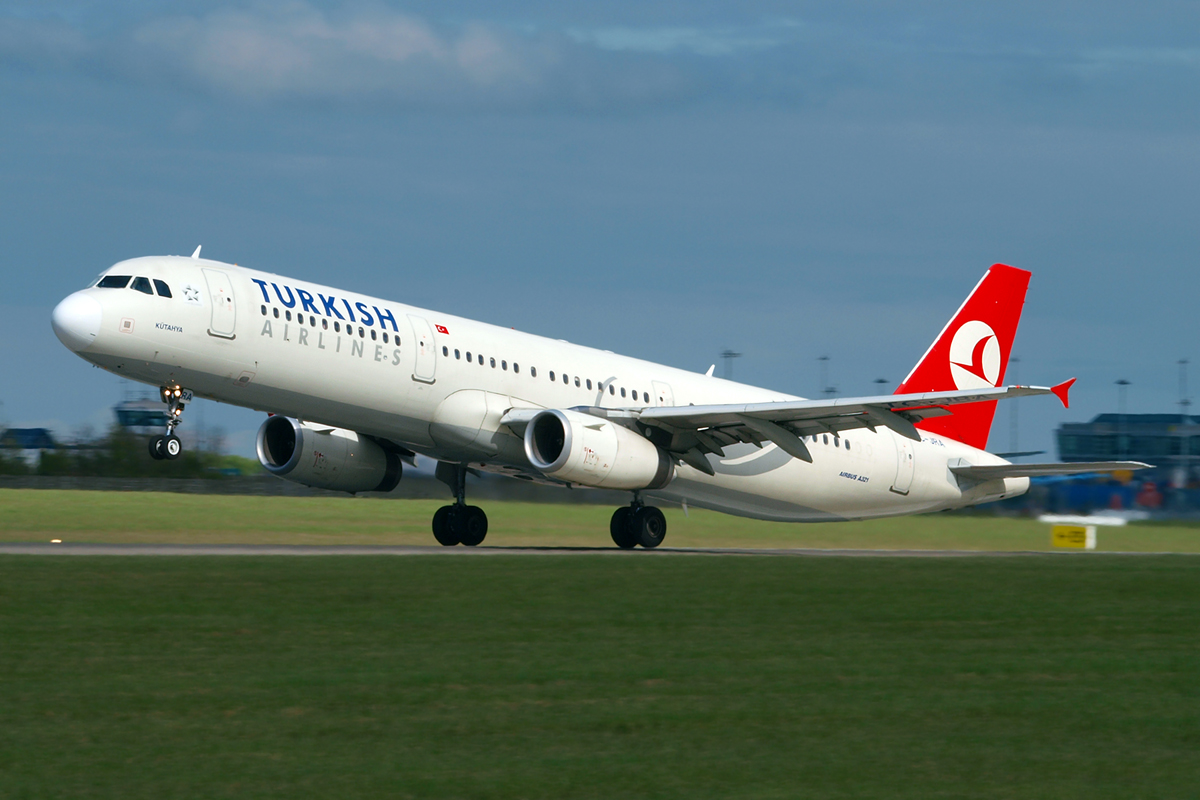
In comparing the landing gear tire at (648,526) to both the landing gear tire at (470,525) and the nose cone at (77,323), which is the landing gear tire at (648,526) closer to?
the landing gear tire at (470,525)

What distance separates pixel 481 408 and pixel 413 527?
929 cm

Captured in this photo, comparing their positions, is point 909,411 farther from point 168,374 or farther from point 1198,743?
point 1198,743

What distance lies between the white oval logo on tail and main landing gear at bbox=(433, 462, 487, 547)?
12912 mm

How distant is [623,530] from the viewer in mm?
31062

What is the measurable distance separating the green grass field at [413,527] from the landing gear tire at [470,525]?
1254 mm

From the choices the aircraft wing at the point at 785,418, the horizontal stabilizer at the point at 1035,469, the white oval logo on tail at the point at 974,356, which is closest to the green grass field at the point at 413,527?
the horizontal stabilizer at the point at 1035,469

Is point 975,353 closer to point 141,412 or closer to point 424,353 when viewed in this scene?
point 424,353

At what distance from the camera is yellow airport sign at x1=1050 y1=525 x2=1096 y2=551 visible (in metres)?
34.9

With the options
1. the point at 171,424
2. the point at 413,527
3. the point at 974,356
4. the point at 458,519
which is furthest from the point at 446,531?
the point at 974,356

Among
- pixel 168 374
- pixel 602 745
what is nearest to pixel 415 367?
pixel 168 374

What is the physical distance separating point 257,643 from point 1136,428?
120 m

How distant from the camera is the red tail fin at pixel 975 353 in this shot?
121 ft

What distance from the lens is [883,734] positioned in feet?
32.1

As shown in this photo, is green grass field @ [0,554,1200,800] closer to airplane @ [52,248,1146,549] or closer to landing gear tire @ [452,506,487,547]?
airplane @ [52,248,1146,549]
